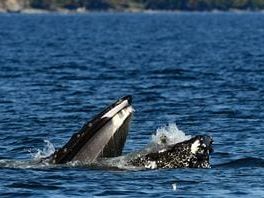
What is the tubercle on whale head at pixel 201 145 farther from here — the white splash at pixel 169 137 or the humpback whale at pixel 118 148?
the white splash at pixel 169 137

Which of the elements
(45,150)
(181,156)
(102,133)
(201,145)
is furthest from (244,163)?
(45,150)

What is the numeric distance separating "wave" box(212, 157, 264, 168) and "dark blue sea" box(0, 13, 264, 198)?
2cm

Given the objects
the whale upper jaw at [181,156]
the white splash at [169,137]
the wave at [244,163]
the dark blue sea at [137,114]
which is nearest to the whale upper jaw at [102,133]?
the dark blue sea at [137,114]

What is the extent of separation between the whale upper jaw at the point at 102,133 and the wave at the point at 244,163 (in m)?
3.59

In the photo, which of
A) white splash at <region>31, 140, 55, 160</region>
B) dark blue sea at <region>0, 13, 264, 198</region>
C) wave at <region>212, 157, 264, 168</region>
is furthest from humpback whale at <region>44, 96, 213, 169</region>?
white splash at <region>31, 140, 55, 160</region>

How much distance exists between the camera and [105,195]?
22859 mm

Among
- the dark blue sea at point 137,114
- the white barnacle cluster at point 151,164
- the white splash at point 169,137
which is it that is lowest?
the dark blue sea at point 137,114

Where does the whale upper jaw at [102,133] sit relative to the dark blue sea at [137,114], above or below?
above

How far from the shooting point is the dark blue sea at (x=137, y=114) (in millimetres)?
23922

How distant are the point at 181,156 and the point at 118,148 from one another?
4.44ft

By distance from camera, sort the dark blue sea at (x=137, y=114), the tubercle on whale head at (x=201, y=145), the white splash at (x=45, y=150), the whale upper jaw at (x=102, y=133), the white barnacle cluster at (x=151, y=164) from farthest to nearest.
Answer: the white splash at (x=45, y=150) < the white barnacle cluster at (x=151, y=164) < the tubercle on whale head at (x=201, y=145) < the dark blue sea at (x=137, y=114) < the whale upper jaw at (x=102, y=133)

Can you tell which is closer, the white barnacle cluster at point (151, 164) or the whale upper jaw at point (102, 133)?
the whale upper jaw at point (102, 133)

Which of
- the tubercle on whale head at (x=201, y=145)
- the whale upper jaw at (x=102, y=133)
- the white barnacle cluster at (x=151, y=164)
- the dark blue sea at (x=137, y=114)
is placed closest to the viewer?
the whale upper jaw at (x=102, y=133)

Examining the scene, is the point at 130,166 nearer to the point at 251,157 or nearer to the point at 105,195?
the point at 105,195
